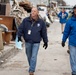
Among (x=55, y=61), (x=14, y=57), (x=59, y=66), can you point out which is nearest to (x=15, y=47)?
(x=14, y=57)

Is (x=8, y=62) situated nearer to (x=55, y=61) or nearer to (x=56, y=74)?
(x=55, y=61)

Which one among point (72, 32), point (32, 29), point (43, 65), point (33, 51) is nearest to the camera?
point (72, 32)

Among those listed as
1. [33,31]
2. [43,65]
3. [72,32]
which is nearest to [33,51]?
[33,31]

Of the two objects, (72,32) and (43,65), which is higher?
(72,32)

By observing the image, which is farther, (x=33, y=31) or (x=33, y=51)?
(x=33, y=51)

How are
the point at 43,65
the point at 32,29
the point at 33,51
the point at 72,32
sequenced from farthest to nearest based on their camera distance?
1. the point at 43,65
2. the point at 33,51
3. the point at 32,29
4. the point at 72,32

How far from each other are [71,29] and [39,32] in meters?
0.82

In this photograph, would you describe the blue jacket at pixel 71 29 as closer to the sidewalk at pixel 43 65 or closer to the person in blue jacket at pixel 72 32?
the person in blue jacket at pixel 72 32

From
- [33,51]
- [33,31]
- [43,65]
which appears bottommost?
[43,65]

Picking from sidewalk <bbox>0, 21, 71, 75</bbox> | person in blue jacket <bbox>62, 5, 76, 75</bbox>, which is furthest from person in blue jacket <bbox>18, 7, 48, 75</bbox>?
sidewalk <bbox>0, 21, 71, 75</bbox>

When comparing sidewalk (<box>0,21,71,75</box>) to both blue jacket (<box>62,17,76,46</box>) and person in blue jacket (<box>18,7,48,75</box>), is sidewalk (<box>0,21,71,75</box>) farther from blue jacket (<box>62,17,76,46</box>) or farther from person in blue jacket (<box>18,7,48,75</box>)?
blue jacket (<box>62,17,76,46</box>)

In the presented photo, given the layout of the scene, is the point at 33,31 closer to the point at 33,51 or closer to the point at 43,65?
the point at 33,51

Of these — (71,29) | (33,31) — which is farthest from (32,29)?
(71,29)

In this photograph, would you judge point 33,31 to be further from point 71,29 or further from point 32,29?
point 71,29
